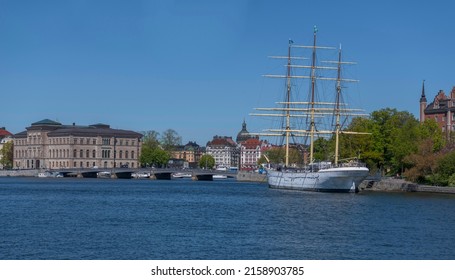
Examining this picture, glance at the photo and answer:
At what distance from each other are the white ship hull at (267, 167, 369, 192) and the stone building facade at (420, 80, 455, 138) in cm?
4461

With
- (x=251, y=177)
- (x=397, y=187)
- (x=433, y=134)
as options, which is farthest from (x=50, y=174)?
(x=397, y=187)

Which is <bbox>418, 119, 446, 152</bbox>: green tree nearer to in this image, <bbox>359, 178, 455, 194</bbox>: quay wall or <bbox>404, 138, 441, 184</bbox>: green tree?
<bbox>404, 138, 441, 184</bbox>: green tree

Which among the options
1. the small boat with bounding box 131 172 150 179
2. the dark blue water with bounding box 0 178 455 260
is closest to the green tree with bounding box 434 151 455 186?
the dark blue water with bounding box 0 178 455 260

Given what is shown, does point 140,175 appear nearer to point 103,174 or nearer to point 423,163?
point 103,174

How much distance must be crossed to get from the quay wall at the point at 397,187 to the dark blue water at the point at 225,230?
21653 mm

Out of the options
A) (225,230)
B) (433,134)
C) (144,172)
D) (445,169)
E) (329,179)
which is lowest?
(225,230)

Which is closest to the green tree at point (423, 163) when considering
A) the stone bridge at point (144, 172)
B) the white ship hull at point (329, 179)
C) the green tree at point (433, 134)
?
the green tree at point (433, 134)

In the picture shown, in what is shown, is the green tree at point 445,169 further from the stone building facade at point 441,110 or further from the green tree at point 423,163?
the stone building facade at point 441,110

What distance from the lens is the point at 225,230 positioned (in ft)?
161

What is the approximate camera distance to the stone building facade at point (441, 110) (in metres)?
144

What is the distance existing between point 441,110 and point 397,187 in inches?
A: 1831

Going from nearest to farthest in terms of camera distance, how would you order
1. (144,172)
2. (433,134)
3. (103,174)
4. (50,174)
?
(433,134)
(144,172)
(50,174)
(103,174)

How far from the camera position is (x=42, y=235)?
4534 centimetres

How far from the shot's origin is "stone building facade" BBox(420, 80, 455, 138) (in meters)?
144
